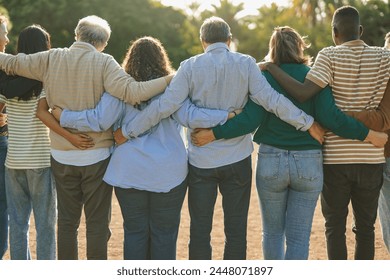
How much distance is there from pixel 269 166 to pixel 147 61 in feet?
3.55

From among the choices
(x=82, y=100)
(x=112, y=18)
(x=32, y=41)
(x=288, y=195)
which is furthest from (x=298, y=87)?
(x=112, y=18)

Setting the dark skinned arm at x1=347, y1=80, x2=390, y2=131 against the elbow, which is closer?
the elbow

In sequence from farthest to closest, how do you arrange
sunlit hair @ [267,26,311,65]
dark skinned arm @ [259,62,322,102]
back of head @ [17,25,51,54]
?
1. back of head @ [17,25,51,54]
2. sunlit hair @ [267,26,311,65]
3. dark skinned arm @ [259,62,322,102]

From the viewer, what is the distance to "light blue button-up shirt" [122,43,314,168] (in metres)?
4.43

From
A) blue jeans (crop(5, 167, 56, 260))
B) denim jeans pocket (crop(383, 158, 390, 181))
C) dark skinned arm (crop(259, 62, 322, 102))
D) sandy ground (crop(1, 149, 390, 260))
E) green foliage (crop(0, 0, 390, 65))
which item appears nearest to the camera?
dark skinned arm (crop(259, 62, 322, 102))

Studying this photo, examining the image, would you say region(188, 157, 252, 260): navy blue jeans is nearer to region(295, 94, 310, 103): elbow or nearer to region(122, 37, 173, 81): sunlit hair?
region(295, 94, 310, 103): elbow

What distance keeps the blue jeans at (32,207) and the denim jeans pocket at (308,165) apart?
176 cm

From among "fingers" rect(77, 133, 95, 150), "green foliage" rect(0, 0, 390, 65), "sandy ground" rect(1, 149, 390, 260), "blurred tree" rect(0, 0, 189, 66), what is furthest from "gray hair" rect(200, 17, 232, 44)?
"blurred tree" rect(0, 0, 189, 66)

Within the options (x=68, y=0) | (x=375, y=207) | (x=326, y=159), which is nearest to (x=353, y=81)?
(x=326, y=159)

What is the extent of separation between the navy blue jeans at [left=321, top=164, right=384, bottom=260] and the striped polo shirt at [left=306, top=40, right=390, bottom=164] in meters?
0.07

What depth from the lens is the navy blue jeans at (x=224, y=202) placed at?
4539mm

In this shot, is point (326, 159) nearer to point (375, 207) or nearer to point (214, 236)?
point (375, 207)

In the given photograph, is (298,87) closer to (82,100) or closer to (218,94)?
(218,94)

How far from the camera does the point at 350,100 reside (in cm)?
459
